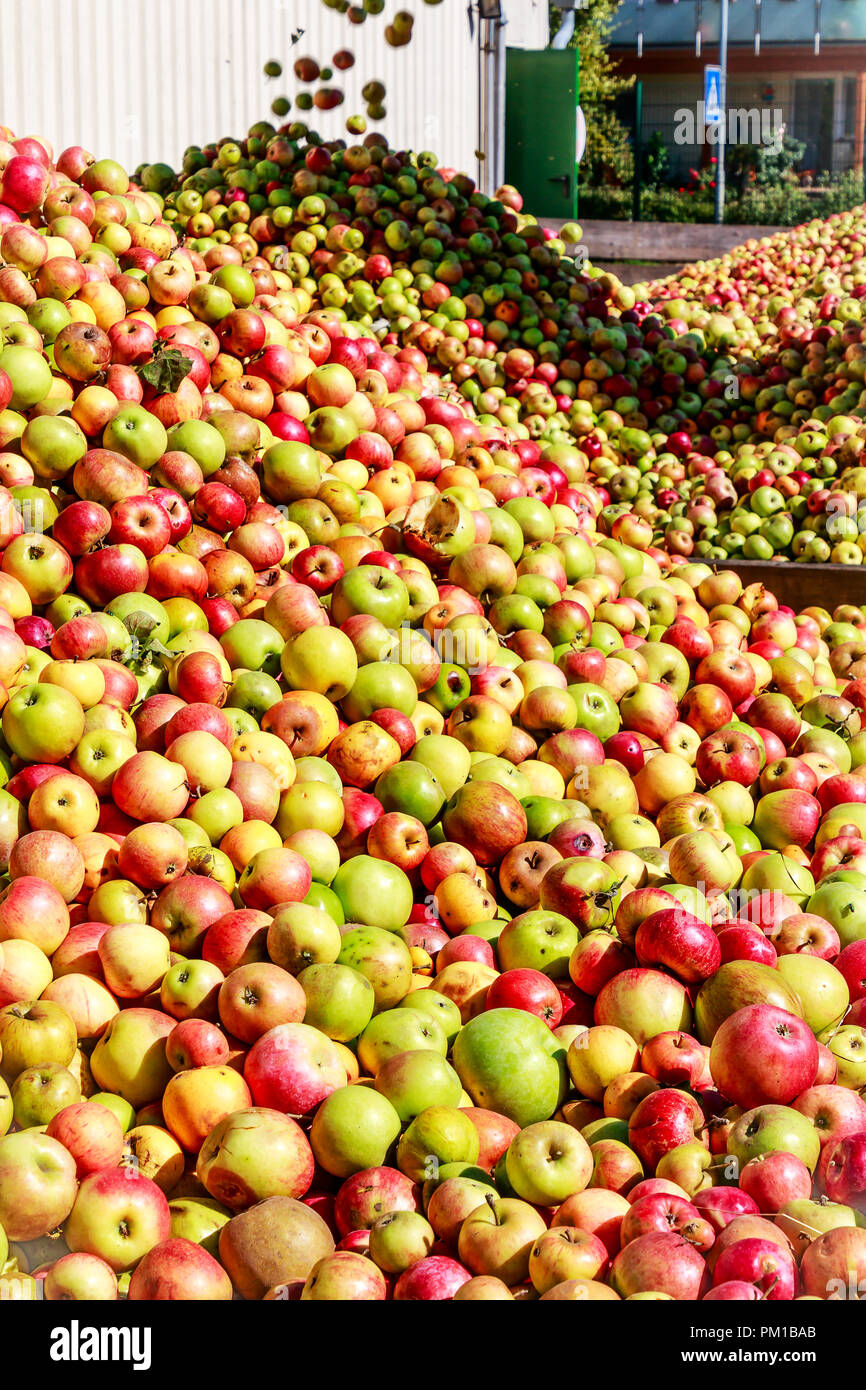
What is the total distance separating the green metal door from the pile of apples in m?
13.4

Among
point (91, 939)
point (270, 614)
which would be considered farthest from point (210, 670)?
point (91, 939)

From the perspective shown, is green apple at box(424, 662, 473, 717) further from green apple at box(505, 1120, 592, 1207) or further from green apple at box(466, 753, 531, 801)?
green apple at box(505, 1120, 592, 1207)

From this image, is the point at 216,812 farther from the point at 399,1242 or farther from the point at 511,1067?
the point at 399,1242

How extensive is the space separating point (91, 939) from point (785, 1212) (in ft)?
5.26

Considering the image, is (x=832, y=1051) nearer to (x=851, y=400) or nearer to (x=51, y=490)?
(x=51, y=490)

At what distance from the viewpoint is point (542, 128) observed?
16.9 meters

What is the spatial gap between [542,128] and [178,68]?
948 centimetres

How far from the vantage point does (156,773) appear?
2861 mm

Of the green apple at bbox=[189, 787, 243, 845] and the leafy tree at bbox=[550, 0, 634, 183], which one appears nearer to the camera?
the green apple at bbox=[189, 787, 243, 845]

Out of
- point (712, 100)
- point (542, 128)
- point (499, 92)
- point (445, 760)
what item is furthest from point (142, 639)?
point (542, 128)

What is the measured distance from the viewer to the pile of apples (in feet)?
6.81

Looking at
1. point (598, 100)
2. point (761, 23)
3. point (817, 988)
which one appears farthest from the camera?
point (761, 23)

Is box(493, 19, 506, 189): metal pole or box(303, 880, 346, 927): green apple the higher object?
box(493, 19, 506, 189): metal pole

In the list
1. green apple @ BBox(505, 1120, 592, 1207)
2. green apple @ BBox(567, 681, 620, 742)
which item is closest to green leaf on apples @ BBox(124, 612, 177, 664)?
green apple @ BBox(567, 681, 620, 742)
